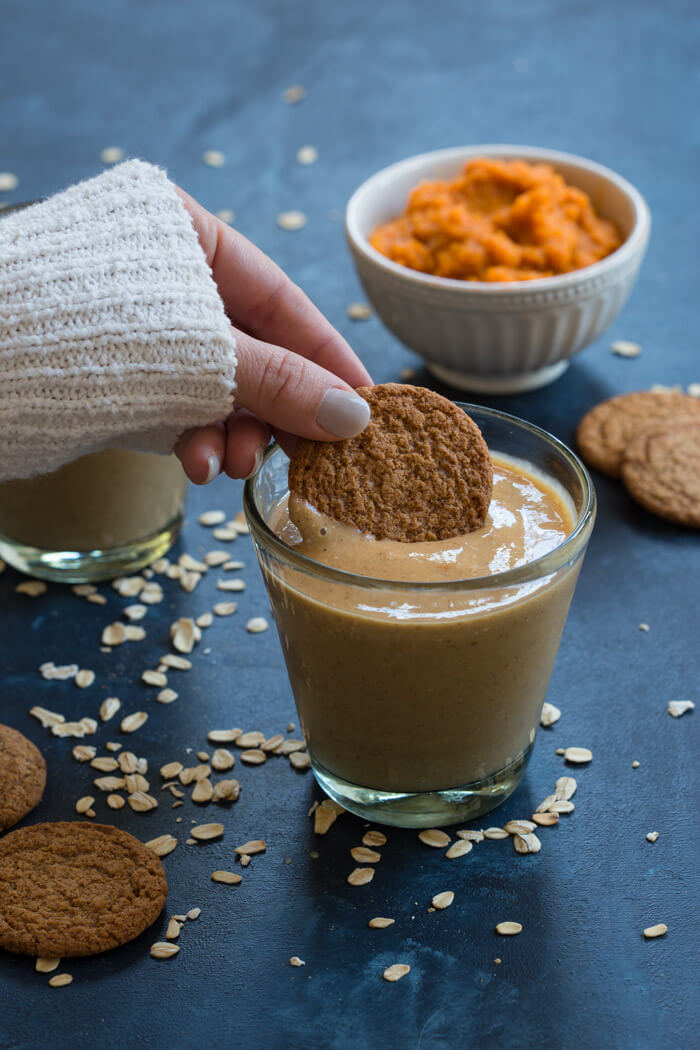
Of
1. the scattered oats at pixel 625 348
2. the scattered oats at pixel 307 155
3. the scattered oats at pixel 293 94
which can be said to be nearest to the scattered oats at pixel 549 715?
the scattered oats at pixel 625 348

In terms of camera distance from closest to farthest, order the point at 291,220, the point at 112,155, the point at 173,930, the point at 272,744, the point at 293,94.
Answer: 1. the point at 173,930
2. the point at 272,744
3. the point at 291,220
4. the point at 112,155
5. the point at 293,94

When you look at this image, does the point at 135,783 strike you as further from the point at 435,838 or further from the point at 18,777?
the point at 435,838

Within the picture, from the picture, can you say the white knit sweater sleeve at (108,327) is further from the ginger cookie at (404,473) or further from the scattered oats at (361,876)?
the scattered oats at (361,876)

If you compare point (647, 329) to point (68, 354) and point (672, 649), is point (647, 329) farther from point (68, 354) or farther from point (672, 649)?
point (68, 354)

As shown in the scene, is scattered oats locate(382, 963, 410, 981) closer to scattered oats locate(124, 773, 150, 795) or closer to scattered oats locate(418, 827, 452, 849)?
scattered oats locate(418, 827, 452, 849)

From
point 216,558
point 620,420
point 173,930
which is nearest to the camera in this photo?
point 173,930

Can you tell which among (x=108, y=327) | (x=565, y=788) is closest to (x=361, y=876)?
(x=565, y=788)
